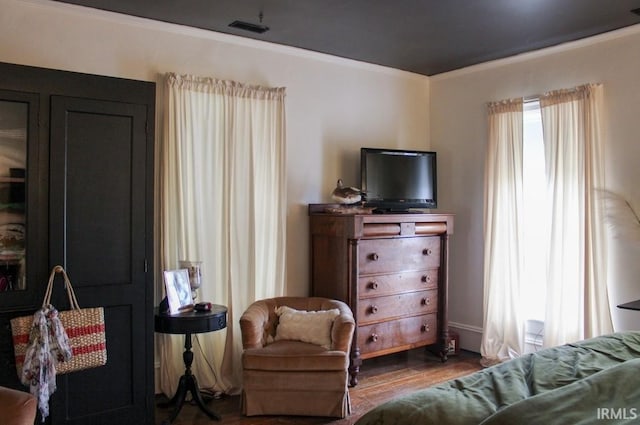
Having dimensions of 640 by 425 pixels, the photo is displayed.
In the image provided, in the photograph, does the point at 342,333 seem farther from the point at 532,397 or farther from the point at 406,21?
the point at 406,21

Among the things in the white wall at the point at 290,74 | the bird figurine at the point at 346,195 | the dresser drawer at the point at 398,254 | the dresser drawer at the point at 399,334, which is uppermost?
the white wall at the point at 290,74

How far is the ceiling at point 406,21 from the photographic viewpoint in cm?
353

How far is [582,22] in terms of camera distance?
3885mm

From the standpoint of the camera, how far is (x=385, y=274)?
4.52 meters

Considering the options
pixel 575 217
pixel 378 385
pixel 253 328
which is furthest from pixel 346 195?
pixel 575 217

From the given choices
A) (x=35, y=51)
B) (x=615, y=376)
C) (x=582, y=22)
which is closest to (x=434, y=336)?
(x=582, y=22)

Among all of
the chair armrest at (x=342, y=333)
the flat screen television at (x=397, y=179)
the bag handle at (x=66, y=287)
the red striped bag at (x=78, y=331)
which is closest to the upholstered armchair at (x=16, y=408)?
the red striped bag at (x=78, y=331)

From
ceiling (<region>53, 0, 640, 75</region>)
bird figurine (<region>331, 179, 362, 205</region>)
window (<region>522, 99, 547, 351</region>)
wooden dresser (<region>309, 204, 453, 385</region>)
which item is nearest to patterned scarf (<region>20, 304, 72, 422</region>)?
ceiling (<region>53, 0, 640, 75</region>)

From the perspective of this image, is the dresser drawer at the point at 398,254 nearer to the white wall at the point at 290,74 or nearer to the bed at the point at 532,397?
the white wall at the point at 290,74

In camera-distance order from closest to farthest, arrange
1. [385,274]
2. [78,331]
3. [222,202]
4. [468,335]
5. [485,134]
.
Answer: [78,331], [222,202], [385,274], [485,134], [468,335]

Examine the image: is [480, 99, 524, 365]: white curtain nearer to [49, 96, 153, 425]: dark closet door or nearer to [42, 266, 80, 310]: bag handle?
[49, 96, 153, 425]: dark closet door

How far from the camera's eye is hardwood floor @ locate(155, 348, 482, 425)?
3.54 m

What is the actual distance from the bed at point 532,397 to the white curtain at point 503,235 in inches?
96.6

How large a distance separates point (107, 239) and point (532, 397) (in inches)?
97.4
